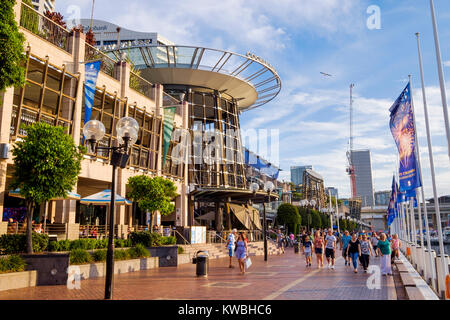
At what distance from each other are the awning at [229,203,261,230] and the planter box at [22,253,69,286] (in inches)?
1197

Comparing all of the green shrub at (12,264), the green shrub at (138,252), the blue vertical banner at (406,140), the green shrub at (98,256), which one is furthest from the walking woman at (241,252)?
the green shrub at (12,264)

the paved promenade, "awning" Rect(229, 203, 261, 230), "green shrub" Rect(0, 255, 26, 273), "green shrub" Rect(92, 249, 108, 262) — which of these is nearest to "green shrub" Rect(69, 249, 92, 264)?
"green shrub" Rect(92, 249, 108, 262)

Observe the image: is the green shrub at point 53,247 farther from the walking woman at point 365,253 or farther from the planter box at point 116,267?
the walking woman at point 365,253

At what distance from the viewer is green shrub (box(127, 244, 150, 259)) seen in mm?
17656

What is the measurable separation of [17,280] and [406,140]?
13745 millimetres

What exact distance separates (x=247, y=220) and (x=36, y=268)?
1289 inches

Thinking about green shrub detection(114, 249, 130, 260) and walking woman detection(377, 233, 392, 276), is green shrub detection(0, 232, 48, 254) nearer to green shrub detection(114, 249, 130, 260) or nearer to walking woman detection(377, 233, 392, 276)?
→ green shrub detection(114, 249, 130, 260)

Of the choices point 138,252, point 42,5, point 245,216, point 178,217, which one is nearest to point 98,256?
point 138,252

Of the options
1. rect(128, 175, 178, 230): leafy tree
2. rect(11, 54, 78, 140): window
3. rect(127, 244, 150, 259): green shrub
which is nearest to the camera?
rect(127, 244, 150, 259): green shrub

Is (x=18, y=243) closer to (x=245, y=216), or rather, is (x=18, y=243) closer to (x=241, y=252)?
(x=241, y=252)

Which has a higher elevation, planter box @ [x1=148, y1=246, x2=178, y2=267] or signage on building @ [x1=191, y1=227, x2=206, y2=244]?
signage on building @ [x1=191, y1=227, x2=206, y2=244]

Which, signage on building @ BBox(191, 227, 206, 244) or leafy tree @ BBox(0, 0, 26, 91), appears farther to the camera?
signage on building @ BBox(191, 227, 206, 244)

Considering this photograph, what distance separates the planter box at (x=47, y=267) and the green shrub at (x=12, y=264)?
24 cm
